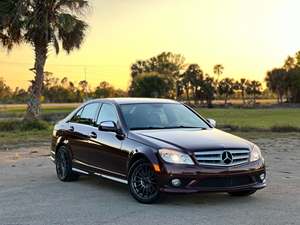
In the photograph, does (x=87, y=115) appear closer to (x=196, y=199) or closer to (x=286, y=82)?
(x=196, y=199)

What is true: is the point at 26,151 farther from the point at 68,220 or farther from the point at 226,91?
the point at 226,91

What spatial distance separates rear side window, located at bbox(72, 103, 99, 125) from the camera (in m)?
10.3

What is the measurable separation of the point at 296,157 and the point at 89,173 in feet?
23.6

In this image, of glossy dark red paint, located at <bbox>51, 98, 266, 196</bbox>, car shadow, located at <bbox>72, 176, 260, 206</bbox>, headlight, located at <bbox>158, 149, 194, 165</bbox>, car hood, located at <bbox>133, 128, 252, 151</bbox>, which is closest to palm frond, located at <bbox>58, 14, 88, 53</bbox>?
glossy dark red paint, located at <bbox>51, 98, 266, 196</bbox>

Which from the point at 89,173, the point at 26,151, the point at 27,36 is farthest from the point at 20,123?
the point at 89,173

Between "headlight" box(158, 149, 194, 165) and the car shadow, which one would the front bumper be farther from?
the car shadow

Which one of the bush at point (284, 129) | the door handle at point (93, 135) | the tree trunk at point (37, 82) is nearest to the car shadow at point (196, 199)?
the door handle at point (93, 135)

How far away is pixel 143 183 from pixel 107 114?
6.17 ft

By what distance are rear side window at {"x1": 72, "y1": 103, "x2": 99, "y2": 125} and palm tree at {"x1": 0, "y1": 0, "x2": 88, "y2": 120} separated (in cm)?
1878

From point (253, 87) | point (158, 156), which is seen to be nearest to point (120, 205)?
point (158, 156)

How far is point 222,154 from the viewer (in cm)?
810

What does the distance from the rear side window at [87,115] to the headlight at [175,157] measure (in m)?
2.39

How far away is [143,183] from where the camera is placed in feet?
27.6

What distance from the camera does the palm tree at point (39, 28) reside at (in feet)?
94.1
